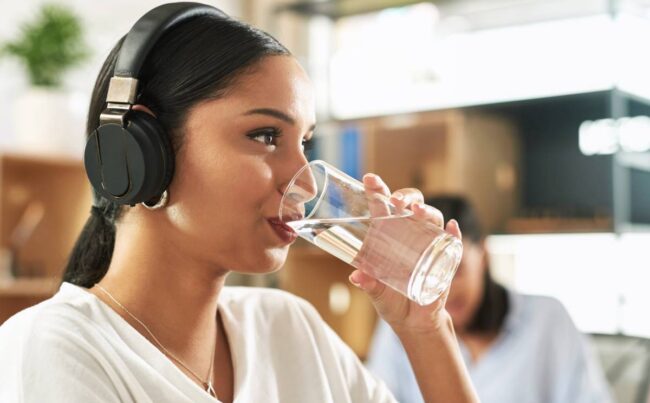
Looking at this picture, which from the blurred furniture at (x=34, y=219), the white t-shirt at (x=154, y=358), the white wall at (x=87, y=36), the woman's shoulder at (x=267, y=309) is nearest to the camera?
the white t-shirt at (x=154, y=358)

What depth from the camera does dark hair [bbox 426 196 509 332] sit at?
2.47 meters

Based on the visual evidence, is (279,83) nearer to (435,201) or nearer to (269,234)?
(269,234)

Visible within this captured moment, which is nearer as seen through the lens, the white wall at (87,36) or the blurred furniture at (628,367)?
the blurred furniture at (628,367)

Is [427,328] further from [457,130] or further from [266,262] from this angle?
[457,130]

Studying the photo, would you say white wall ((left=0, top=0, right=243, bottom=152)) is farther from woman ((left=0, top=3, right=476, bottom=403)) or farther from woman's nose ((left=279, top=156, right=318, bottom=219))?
woman's nose ((left=279, top=156, right=318, bottom=219))

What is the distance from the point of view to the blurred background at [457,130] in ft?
10.3

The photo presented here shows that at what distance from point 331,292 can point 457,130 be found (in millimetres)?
980

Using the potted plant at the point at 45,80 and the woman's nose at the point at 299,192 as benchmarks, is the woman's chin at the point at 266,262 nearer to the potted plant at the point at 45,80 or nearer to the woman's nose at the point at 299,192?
the woman's nose at the point at 299,192

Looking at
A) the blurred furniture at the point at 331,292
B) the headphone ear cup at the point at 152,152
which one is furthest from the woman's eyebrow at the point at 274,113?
the blurred furniture at the point at 331,292

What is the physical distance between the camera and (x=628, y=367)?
2.41 meters

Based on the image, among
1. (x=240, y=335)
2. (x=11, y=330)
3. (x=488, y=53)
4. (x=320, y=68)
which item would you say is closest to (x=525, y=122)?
(x=488, y=53)

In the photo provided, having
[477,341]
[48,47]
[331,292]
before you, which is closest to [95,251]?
[477,341]

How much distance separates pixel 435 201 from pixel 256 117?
5.05ft

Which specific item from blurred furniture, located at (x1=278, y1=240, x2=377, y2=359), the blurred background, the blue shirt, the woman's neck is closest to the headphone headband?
the blue shirt
